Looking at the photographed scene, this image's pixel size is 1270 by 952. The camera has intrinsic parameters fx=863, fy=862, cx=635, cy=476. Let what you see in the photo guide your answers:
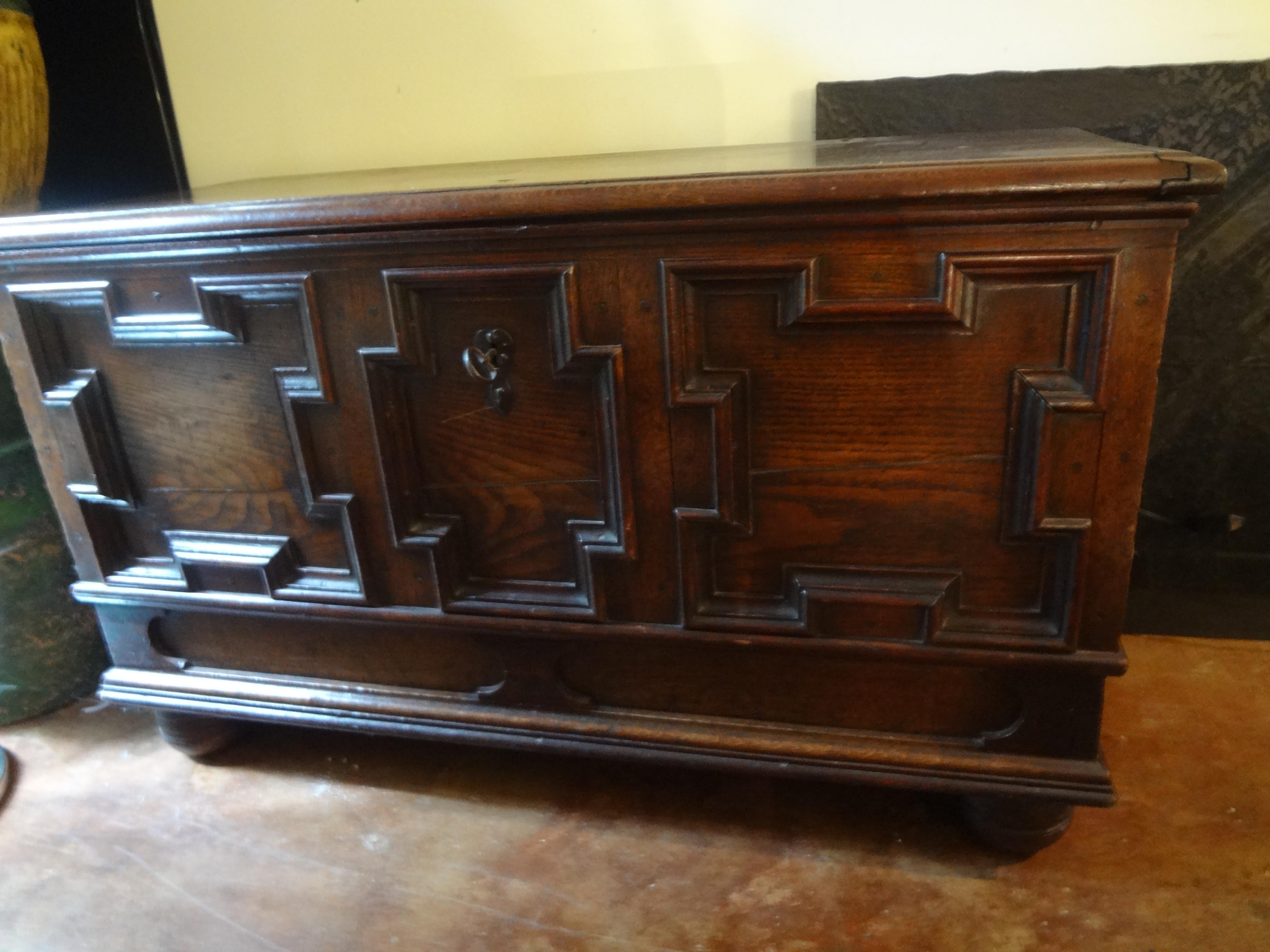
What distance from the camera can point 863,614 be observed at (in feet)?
2.91

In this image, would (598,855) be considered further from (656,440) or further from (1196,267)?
(1196,267)

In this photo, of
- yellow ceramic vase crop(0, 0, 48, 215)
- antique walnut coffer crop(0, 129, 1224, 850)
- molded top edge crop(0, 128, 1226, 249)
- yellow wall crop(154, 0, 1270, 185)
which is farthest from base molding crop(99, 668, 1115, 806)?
yellow wall crop(154, 0, 1270, 185)

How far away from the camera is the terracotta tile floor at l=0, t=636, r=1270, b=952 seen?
3.02ft

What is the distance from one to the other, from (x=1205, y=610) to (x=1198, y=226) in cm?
61

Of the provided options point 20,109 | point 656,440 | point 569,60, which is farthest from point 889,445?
point 20,109

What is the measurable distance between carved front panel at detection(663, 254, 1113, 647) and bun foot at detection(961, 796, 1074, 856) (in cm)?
22

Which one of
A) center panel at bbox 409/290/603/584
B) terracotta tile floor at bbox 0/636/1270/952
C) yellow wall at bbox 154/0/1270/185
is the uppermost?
yellow wall at bbox 154/0/1270/185

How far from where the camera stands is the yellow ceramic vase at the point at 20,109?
117cm

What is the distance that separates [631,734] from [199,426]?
0.62 metres

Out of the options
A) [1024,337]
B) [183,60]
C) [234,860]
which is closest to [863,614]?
[1024,337]

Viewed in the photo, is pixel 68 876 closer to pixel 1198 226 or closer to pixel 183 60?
pixel 183 60

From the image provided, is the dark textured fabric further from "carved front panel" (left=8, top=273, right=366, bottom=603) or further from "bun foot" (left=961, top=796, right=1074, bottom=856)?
"carved front panel" (left=8, top=273, right=366, bottom=603)

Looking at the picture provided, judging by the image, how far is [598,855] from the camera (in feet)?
3.39

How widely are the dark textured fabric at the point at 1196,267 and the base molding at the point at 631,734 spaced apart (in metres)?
0.62
